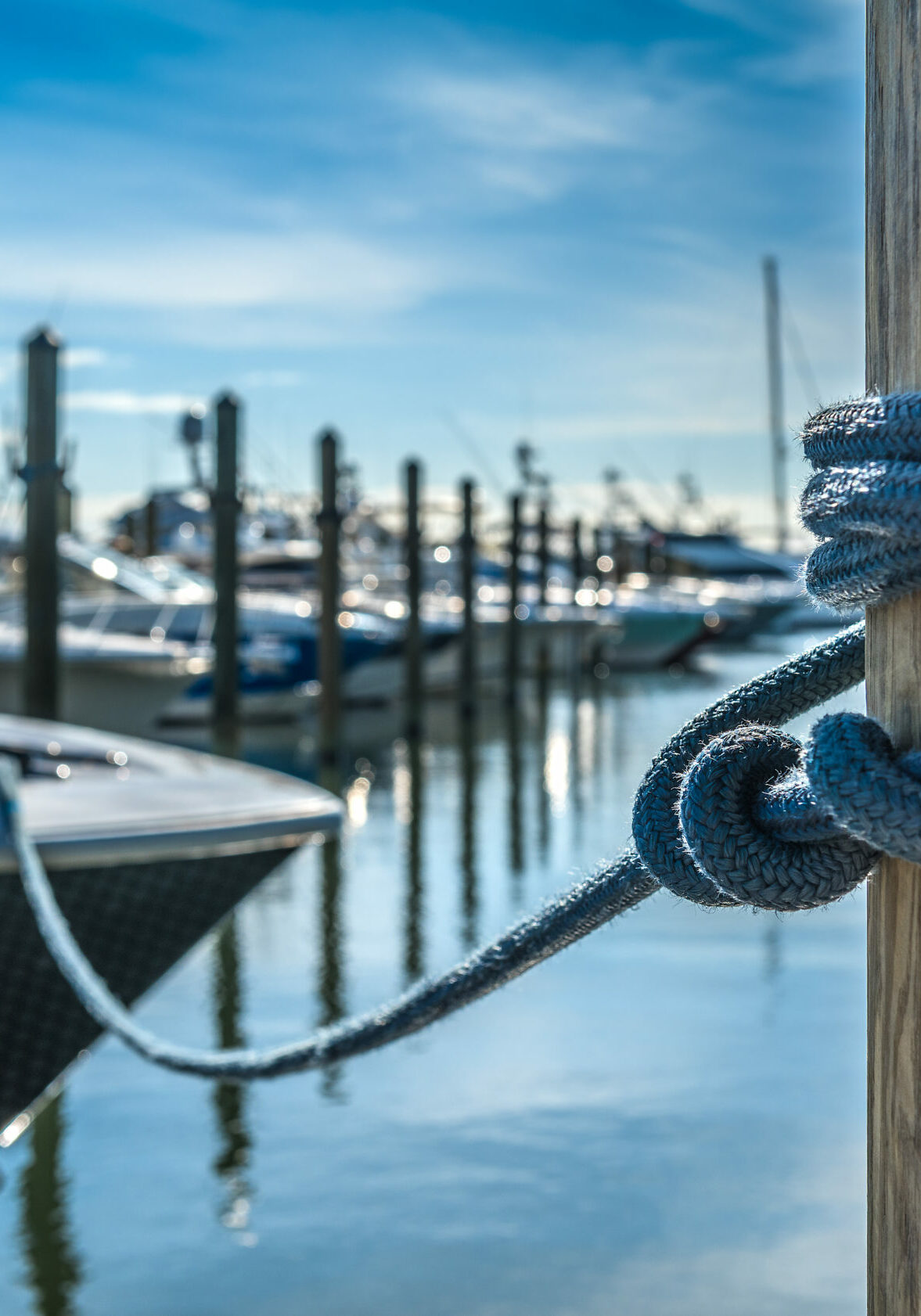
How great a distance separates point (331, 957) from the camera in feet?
24.3

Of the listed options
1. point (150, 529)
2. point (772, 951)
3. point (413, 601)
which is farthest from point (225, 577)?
point (150, 529)

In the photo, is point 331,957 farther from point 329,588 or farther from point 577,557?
point 577,557

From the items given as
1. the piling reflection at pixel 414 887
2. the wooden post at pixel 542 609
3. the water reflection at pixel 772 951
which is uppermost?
the wooden post at pixel 542 609

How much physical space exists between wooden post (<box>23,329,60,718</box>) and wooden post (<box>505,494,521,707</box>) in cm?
1145

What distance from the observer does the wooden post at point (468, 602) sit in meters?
21.1

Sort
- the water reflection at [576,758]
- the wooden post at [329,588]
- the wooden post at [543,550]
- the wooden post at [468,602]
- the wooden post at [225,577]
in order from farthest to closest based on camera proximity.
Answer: the wooden post at [543,550] < the wooden post at [468,602] < the wooden post at [329,588] < the wooden post at [225,577] < the water reflection at [576,758]

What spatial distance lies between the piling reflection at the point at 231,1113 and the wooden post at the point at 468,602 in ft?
44.8

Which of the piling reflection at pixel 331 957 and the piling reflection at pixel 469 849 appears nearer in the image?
the piling reflection at pixel 331 957

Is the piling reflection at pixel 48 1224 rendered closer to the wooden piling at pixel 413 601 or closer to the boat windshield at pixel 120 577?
the boat windshield at pixel 120 577

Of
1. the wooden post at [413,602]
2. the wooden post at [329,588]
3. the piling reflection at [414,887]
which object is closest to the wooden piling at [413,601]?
the wooden post at [413,602]

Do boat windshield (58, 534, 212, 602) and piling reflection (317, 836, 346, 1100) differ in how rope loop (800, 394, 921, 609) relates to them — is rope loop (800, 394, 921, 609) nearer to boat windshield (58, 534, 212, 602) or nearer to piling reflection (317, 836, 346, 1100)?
piling reflection (317, 836, 346, 1100)

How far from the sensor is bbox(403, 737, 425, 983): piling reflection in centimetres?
733

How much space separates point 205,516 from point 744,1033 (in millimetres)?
39293

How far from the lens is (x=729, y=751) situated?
1197 millimetres
